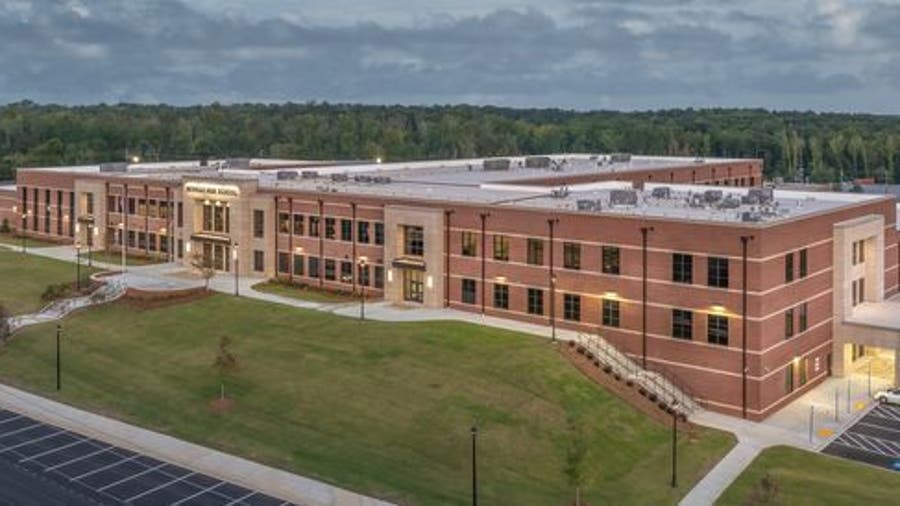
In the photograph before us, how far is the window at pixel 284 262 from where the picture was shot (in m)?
94.2

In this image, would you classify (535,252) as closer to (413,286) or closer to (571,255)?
(571,255)

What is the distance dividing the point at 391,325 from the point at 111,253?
5224cm

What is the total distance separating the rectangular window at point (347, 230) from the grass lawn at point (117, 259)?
92.4 ft

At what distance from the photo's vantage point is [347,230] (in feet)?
291

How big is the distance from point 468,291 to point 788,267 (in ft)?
83.3

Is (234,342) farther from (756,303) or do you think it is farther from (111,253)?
(111,253)

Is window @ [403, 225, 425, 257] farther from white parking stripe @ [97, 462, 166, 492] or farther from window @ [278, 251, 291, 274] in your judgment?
white parking stripe @ [97, 462, 166, 492]

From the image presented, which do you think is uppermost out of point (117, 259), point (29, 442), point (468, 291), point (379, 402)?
point (117, 259)

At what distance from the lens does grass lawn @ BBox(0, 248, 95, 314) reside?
90.0 metres

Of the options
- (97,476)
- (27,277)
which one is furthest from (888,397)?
(27,277)

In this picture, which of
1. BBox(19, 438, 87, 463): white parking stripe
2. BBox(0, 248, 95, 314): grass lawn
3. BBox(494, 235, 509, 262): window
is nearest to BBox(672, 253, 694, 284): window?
BBox(494, 235, 509, 262): window

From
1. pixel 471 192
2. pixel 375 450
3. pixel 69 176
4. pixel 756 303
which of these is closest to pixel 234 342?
pixel 375 450

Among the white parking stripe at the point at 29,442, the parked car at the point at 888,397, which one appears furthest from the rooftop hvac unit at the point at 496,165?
the white parking stripe at the point at 29,442

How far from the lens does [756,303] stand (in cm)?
6306
